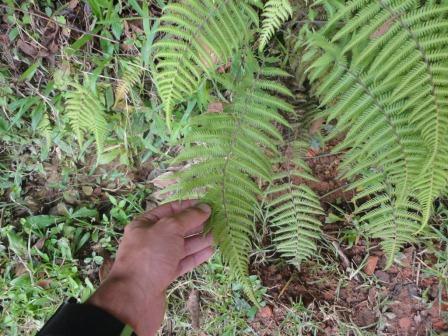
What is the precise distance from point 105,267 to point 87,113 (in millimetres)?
985

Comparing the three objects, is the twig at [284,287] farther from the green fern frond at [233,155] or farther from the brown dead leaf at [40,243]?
the brown dead leaf at [40,243]

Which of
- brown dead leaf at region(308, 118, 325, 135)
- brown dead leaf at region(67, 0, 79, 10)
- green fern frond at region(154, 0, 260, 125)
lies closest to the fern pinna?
brown dead leaf at region(308, 118, 325, 135)

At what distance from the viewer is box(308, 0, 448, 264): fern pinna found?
1.79m

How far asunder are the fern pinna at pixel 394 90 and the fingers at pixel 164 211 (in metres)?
0.80

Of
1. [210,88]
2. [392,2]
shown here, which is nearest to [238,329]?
[210,88]

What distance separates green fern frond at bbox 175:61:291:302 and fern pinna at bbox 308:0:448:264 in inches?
11.7

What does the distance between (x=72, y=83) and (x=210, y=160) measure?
39.9 inches

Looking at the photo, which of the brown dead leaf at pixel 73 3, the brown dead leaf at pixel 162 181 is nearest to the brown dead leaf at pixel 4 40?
the brown dead leaf at pixel 73 3

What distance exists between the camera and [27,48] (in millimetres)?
2707

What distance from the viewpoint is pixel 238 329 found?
271cm

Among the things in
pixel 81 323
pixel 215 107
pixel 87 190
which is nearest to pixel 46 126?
pixel 87 190

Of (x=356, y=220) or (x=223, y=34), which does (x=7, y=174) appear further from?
(x=356, y=220)

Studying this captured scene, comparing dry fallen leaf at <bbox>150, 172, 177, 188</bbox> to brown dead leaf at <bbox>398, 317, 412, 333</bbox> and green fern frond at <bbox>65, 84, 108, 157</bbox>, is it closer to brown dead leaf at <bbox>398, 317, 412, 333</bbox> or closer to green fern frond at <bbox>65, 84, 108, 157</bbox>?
green fern frond at <bbox>65, 84, 108, 157</bbox>

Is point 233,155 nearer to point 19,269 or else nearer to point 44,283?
point 44,283
